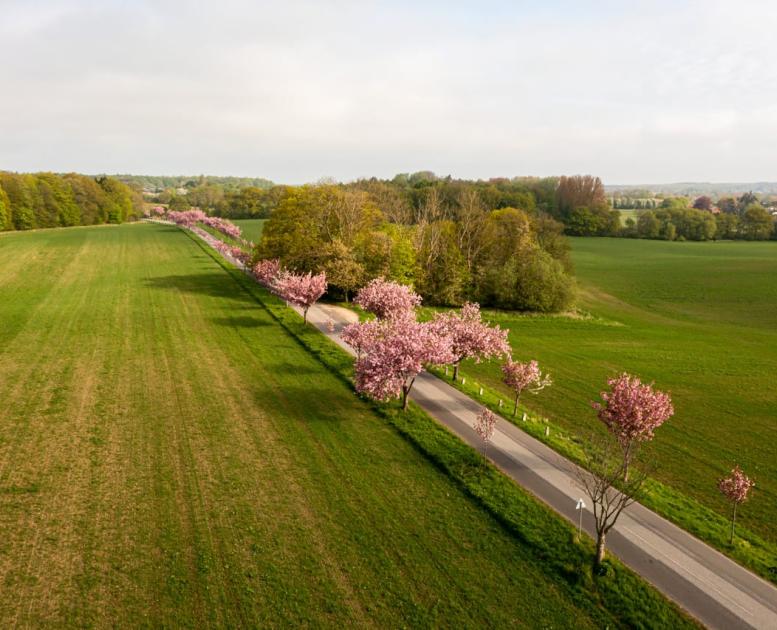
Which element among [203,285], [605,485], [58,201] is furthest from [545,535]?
[58,201]

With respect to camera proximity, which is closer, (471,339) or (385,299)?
(471,339)

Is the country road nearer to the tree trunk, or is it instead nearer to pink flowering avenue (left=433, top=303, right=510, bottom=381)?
the tree trunk

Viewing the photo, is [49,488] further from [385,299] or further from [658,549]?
[385,299]

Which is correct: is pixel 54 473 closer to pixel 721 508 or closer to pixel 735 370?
pixel 721 508

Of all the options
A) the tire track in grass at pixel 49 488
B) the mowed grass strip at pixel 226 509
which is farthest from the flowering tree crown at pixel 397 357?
the tire track in grass at pixel 49 488

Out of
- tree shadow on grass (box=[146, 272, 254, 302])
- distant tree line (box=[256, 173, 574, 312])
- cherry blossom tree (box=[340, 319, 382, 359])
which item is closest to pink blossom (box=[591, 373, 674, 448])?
cherry blossom tree (box=[340, 319, 382, 359])

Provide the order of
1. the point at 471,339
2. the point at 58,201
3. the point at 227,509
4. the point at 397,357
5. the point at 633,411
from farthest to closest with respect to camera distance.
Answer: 1. the point at 58,201
2. the point at 471,339
3. the point at 397,357
4. the point at 633,411
5. the point at 227,509

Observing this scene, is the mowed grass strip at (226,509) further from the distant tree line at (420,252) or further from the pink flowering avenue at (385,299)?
the distant tree line at (420,252)
